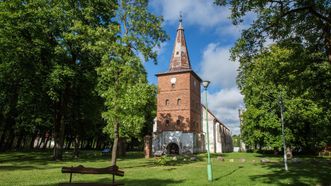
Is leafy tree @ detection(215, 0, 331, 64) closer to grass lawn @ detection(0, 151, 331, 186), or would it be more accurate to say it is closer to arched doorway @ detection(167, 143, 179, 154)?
grass lawn @ detection(0, 151, 331, 186)

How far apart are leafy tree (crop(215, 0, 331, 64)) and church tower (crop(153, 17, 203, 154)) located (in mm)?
31672

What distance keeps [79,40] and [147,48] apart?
657 cm

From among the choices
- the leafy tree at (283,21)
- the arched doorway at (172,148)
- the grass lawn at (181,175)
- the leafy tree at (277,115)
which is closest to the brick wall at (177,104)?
the arched doorway at (172,148)

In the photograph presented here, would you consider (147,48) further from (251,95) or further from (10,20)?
(251,95)

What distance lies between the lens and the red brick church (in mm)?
45656

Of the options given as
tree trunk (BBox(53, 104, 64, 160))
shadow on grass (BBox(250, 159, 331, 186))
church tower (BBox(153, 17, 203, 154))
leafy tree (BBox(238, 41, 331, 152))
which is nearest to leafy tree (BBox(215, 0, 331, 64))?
shadow on grass (BBox(250, 159, 331, 186))

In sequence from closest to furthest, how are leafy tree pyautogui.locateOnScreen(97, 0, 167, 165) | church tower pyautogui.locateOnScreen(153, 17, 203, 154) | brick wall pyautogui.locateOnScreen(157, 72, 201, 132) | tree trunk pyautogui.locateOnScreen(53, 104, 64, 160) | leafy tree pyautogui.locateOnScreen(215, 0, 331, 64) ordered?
leafy tree pyautogui.locateOnScreen(215, 0, 331, 64) → leafy tree pyautogui.locateOnScreen(97, 0, 167, 165) → tree trunk pyautogui.locateOnScreen(53, 104, 64, 160) → church tower pyautogui.locateOnScreen(153, 17, 203, 154) → brick wall pyautogui.locateOnScreen(157, 72, 201, 132)

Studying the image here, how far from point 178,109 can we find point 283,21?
34691mm

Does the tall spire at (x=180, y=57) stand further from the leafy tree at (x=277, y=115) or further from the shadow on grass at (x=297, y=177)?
the shadow on grass at (x=297, y=177)

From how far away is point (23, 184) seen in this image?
39.9 ft

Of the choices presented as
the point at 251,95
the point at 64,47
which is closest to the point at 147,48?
the point at 64,47

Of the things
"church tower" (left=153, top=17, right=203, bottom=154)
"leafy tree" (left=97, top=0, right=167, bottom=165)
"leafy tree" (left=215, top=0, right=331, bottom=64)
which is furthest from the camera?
"church tower" (left=153, top=17, right=203, bottom=154)

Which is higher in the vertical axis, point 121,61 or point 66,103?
point 121,61

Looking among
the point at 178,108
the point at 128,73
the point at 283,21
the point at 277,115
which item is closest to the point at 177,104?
the point at 178,108
